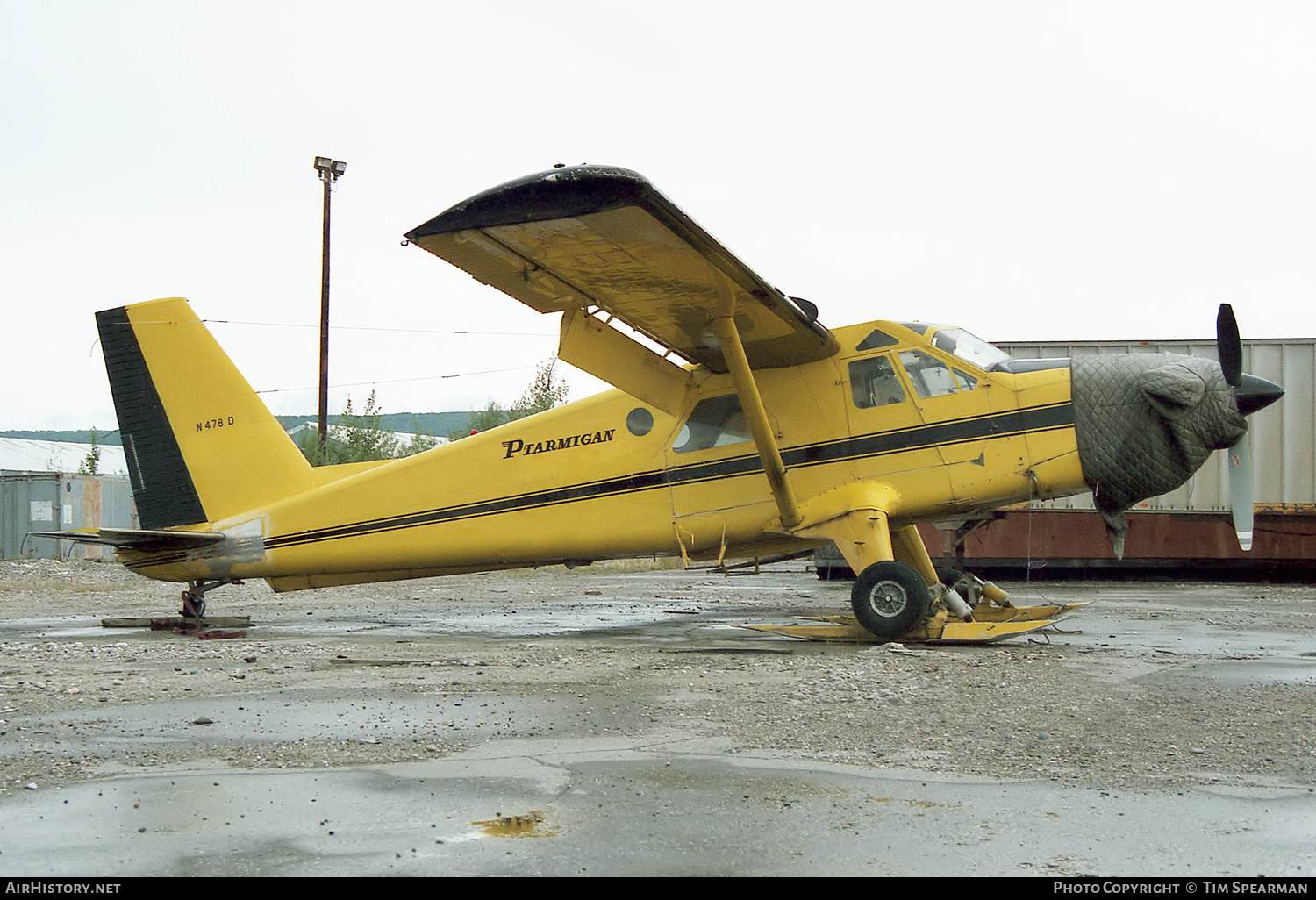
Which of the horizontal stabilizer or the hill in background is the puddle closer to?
the horizontal stabilizer

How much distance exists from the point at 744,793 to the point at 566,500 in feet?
21.7

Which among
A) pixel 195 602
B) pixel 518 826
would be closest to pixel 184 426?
pixel 195 602

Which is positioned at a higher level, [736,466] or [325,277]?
[325,277]

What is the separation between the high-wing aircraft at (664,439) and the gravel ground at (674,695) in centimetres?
91

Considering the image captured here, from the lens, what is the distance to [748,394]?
9.20 metres

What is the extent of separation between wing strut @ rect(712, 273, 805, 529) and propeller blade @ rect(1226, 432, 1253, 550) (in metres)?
3.88

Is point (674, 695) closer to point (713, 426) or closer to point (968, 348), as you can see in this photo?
point (713, 426)

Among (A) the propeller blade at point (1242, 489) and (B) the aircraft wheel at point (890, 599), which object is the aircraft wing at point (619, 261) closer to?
(B) the aircraft wheel at point (890, 599)

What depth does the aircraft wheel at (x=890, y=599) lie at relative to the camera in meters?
8.77

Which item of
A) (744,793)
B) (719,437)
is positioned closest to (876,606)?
(719,437)

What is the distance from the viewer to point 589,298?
9.52 m

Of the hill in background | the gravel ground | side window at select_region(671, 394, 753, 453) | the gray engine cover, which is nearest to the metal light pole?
the gravel ground

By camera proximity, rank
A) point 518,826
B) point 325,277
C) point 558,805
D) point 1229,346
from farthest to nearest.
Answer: point 325,277, point 1229,346, point 558,805, point 518,826

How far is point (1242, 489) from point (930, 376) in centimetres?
292
